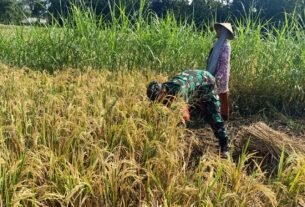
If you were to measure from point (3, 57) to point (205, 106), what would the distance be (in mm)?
3381

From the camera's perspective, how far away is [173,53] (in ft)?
14.9

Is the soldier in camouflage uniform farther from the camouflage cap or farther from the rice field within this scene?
the rice field

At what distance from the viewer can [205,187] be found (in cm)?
193

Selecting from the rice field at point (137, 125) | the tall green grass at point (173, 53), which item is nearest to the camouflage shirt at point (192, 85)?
the rice field at point (137, 125)

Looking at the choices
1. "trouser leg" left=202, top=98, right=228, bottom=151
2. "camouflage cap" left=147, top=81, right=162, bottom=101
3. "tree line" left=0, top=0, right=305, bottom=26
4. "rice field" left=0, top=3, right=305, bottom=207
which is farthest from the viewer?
"tree line" left=0, top=0, right=305, bottom=26

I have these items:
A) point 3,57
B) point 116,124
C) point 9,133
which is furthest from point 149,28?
point 9,133

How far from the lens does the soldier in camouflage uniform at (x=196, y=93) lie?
272cm

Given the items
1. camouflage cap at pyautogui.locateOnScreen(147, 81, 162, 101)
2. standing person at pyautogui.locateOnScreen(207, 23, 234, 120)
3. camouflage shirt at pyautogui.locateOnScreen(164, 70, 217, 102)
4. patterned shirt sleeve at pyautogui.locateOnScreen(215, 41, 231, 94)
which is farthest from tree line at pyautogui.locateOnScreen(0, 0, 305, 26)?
camouflage cap at pyautogui.locateOnScreen(147, 81, 162, 101)

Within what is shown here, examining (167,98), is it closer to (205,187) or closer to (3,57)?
(205,187)

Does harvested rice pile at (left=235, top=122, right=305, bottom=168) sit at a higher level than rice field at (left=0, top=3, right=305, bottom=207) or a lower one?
lower

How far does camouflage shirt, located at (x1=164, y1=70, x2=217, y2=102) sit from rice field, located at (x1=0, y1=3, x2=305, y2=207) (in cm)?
16

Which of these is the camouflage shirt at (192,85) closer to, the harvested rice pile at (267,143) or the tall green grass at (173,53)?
the harvested rice pile at (267,143)

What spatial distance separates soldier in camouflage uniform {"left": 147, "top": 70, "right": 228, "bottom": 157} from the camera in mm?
2723

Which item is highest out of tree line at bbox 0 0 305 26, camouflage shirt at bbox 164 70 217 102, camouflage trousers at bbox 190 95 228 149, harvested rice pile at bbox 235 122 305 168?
tree line at bbox 0 0 305 26
